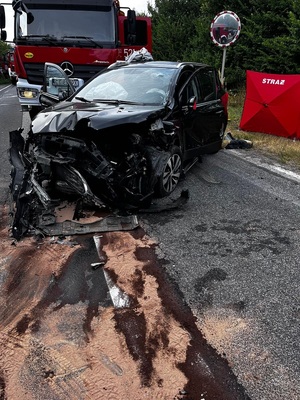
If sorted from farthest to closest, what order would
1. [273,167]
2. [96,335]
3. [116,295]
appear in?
[273,167] → [116,295] → [96,335]

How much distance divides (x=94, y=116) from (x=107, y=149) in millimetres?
422

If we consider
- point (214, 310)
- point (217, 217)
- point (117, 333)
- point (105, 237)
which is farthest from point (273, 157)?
point (117, 333)

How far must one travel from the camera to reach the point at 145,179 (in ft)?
14.8

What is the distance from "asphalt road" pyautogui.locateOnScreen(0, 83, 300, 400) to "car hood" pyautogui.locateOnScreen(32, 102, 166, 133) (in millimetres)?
1117

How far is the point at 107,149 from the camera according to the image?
446cm

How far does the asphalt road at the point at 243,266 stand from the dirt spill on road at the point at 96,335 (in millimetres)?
155

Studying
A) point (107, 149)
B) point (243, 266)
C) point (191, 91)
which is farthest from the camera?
point (191, 91)

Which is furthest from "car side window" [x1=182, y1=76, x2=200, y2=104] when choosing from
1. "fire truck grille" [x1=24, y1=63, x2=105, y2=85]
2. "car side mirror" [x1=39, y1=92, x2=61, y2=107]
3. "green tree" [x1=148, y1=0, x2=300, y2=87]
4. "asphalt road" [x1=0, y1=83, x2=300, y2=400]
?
"green tree" [x1=148, y1=0, x2=300, y2=87]

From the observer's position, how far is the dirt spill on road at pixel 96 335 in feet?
7.16

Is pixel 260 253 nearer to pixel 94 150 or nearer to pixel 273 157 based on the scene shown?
pixel 94 150

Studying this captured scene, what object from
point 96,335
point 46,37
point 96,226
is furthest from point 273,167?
point 46,37

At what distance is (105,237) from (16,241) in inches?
34.0

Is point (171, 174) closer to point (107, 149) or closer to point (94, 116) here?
point (107, 149)

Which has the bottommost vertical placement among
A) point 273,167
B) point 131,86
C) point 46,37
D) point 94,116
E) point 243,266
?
point 273,167
